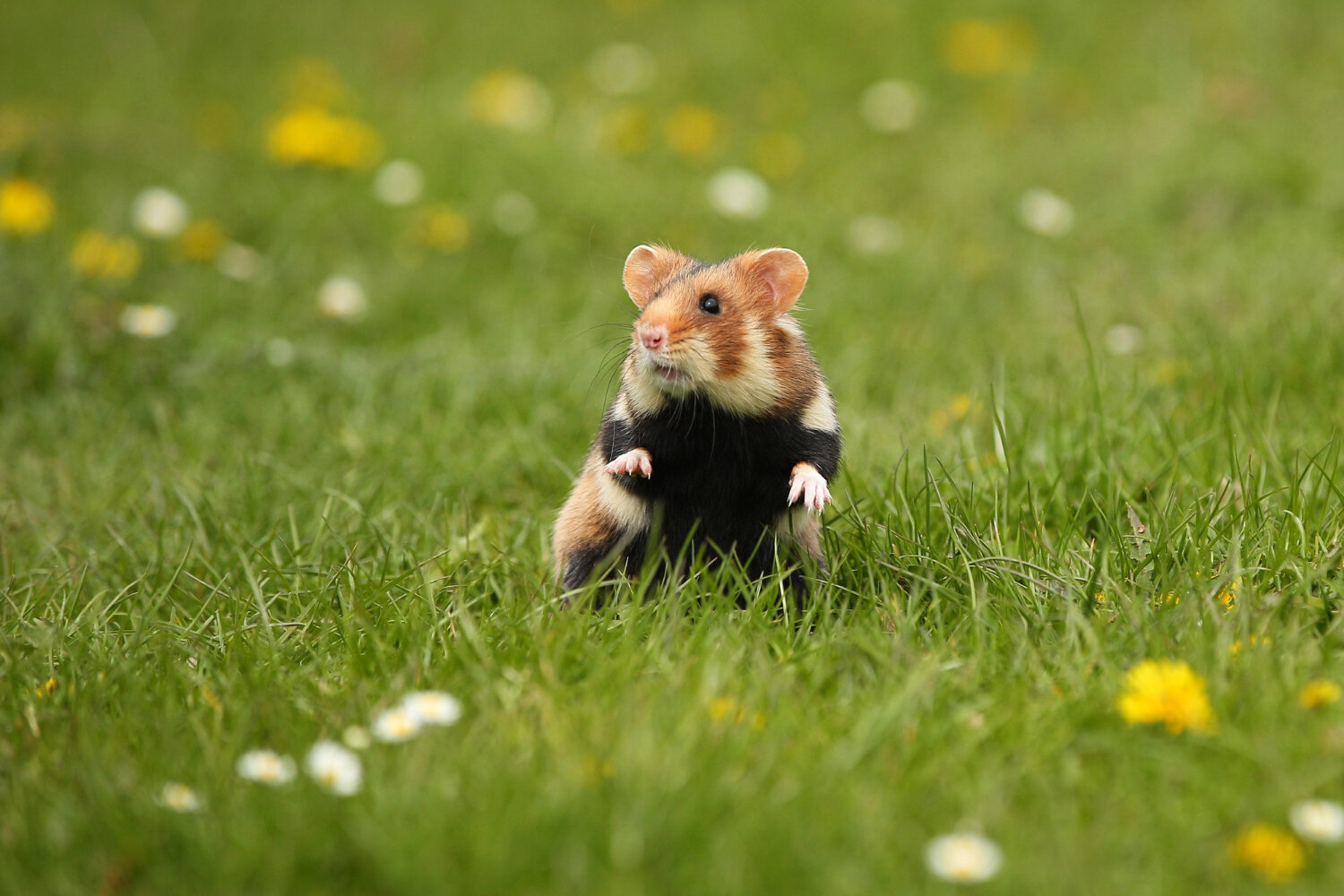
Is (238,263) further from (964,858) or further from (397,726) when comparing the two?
(964,858)

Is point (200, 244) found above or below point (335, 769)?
above

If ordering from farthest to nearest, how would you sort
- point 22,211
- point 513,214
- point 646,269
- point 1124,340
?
point 513,214, point 22,211, point 1124,340, point 646,269

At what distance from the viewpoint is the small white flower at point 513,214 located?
6.15 m

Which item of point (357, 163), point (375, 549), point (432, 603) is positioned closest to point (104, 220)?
point (357, 163)

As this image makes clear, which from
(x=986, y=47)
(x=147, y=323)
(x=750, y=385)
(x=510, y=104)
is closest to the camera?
(x=750, y=385)

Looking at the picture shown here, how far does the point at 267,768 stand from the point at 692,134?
557 cm

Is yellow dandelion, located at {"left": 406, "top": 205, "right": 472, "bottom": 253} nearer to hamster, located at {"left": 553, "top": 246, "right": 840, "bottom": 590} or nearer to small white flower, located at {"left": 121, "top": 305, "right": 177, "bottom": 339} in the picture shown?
small white flower, located at {"left": 121, "top": 305, "right": 177, "bottom": 339}

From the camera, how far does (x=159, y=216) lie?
5.86 metres

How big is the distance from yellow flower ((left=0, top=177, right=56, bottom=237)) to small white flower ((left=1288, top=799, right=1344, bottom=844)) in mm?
5501

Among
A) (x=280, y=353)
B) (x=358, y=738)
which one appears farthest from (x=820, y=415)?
(x=280, y=353)

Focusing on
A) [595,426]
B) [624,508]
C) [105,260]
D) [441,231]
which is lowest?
[595,426]

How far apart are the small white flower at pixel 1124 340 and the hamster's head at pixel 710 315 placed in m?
2.14

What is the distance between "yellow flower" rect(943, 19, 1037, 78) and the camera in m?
7.83

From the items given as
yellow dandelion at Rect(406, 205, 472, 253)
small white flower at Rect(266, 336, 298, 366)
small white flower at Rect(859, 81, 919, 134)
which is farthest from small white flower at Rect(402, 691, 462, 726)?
small white flower at Rect(859, 81, 919, 134)
